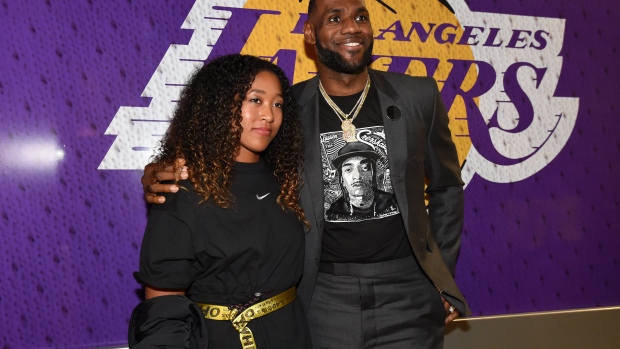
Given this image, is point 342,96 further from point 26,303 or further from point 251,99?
point 26,303

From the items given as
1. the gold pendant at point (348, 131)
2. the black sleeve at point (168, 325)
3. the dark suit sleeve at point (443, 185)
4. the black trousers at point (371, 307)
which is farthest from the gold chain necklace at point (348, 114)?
the black sleeve at point (168, 325)

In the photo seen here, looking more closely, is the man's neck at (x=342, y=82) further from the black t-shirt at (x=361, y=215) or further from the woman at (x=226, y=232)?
the woman at (x=226, y=232)

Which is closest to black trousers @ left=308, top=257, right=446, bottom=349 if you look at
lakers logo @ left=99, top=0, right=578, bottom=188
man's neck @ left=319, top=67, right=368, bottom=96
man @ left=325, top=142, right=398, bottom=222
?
man @ left=325, top=142, right=398, bottom=222

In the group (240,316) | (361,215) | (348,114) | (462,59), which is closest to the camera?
(240,316)

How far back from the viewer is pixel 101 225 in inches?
113

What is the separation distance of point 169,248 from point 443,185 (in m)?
1.30

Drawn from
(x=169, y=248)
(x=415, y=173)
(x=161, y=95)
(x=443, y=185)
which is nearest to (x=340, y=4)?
(x=415, y=173)

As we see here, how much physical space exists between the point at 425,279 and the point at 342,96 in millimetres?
814

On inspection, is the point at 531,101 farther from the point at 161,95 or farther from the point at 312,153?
the point at 161,95

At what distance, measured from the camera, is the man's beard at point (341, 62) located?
241cm

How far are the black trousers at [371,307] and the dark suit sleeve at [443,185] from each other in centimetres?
25

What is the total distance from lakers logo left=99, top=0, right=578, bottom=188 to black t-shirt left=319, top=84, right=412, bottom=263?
2.89ft

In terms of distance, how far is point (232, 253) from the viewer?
69.4 inches

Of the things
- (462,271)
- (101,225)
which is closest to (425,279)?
(462,271)
